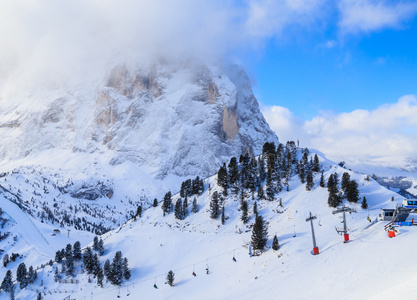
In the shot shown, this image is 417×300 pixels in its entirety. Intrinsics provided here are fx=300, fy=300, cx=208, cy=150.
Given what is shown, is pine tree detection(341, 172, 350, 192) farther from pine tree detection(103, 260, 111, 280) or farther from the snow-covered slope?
pine tree detection(103, 260, 111, 280)

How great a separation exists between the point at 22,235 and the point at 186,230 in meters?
105

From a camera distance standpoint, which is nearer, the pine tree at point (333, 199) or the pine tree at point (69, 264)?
the pine tree at point (333, 199)

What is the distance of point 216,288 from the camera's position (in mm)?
55438

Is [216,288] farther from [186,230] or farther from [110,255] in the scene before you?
[110,255]

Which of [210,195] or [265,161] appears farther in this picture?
[265,161]

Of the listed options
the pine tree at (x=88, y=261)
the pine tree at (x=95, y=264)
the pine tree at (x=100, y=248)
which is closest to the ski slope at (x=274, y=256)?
the pine tree at (x=100, y=248)

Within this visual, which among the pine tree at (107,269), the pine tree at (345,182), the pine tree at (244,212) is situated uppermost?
the pine tree at (345,182)

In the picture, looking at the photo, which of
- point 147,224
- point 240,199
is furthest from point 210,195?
point 147,224

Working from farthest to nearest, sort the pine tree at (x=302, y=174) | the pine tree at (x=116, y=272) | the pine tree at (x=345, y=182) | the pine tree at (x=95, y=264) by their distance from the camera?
the pine tree at (x=302, y=174), the pine tree at (x=95, y=264), the pine tree at (x=345, y=182), the pine tree at (x=116, y=272)

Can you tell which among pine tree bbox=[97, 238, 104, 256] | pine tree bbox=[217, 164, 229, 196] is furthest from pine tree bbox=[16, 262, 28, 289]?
pine tree bbox=[217, 164, 229, 196]

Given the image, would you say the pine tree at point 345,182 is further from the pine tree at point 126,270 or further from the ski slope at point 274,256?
the pine tree at point 126,270

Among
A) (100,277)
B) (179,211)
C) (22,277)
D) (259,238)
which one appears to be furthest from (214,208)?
(22,277)

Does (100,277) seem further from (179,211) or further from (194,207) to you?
(194,207)

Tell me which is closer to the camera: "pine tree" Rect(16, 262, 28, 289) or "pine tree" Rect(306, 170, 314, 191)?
"pine tree" Rect(306, 170, 314, 191)
